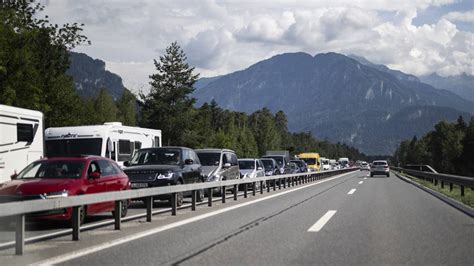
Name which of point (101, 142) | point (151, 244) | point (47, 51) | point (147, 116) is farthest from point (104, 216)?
point (147, 116)

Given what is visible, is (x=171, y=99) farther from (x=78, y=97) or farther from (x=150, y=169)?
(x=150, y=169)

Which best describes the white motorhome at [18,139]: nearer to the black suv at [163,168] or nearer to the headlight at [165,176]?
the black suv at [163,168]

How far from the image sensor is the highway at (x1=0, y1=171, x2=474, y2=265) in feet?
27.2

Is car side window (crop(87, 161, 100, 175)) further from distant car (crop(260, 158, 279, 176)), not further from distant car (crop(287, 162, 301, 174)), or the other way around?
distant car (crop(287, 162, 301, 174))

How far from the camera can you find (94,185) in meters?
13.1

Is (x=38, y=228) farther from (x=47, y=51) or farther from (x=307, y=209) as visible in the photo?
(x=47, y=51)

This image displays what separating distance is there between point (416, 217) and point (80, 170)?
26.7ft

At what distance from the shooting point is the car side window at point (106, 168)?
1401cm

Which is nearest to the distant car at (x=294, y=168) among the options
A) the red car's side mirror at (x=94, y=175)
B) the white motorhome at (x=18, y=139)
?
the white motorhome at (x=18, y=139)

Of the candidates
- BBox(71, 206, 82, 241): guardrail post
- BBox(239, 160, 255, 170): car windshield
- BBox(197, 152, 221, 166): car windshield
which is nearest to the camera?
BBox(71, 206, 82, 241): guardrail post

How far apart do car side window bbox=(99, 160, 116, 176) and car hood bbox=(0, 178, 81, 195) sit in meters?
1.77

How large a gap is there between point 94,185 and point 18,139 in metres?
4.87

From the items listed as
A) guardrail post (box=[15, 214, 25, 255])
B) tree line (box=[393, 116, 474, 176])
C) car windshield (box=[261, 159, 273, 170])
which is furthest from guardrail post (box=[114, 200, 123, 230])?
tree line (box=[393, 116, 474, 176])

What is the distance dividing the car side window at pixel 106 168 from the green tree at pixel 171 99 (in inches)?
2675
